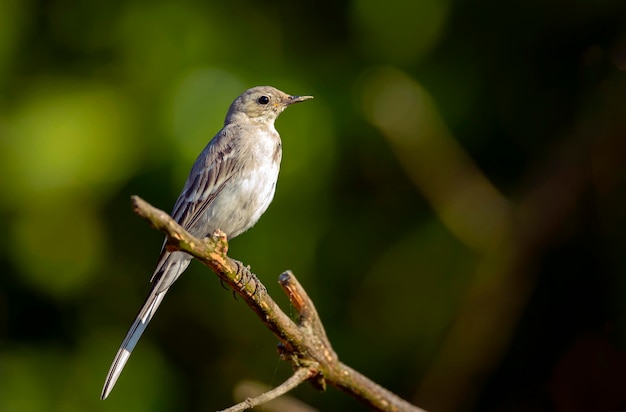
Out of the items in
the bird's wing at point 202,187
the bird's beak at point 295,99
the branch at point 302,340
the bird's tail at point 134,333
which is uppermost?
the bird's beak at point 295,99

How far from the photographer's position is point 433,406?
497 centimetres

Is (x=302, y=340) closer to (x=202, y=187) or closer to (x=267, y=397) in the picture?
(x=267, y=397)

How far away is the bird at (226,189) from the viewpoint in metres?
4.28

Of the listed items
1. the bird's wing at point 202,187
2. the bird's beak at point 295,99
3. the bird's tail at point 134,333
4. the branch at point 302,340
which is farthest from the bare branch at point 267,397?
the bird's beak at point 295,99

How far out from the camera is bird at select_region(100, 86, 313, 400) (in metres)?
4.28

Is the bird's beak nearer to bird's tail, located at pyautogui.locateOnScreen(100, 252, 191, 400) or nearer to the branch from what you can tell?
bird's tail, located at pyautogui.locateOnScreen(100, 252, 191, 400)

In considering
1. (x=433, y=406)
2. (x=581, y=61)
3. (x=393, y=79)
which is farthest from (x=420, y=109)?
(x=433, y=406)

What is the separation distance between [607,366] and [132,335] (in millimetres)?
2527

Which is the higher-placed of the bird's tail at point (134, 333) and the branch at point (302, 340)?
the branch at point (302, 340)

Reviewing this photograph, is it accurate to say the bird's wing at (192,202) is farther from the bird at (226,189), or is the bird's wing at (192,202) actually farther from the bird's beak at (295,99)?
the bird's beak at (295,99)

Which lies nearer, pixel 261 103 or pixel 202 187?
pixel 202 187

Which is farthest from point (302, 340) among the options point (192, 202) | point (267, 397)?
point (192, 202)

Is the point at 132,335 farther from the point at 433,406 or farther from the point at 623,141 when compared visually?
the point at 623,141

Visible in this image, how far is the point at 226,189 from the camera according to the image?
14.5ft
